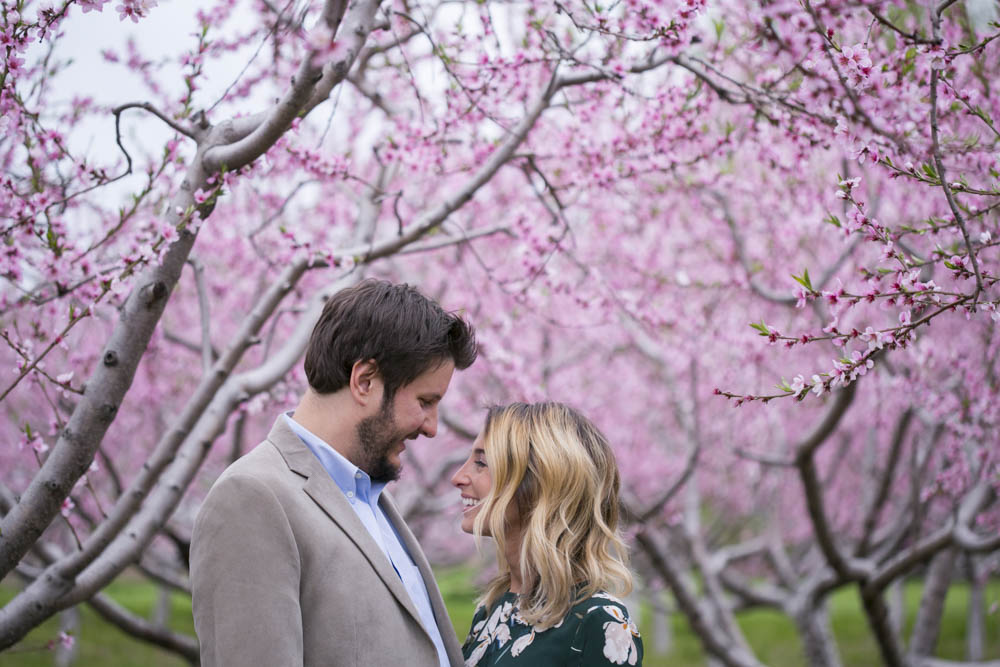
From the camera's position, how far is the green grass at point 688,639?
13672 millimetres

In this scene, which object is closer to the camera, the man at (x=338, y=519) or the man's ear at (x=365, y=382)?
the man at (x=338, y=519)

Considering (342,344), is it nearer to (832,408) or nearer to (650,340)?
(832,408)

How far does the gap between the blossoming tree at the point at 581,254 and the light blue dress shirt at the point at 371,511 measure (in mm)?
815

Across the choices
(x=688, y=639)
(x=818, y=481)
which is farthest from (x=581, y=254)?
(x=688, y=639)

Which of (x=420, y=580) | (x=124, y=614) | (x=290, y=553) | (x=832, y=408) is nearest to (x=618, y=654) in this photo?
(x=420, y=580)

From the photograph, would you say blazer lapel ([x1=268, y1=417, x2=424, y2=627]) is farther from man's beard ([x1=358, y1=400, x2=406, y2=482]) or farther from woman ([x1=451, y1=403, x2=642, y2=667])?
woman ([x1=451, y1=403, x2=642, y2=667])

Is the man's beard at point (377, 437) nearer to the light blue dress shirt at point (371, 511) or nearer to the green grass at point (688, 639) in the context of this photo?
the light blue dress shirt at point (371, 511)

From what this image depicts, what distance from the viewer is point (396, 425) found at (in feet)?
7.65

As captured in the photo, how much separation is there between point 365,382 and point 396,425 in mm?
151

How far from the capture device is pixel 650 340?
22.7ft

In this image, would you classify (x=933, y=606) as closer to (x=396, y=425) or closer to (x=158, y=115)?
(x=396, y=425)

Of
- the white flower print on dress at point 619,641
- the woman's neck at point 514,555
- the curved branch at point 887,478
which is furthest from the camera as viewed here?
the curved branch at point 887,478

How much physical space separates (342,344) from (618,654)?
1.14 metres

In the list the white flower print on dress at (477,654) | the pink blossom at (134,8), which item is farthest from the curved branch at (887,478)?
the pink blossom at (134,8)
